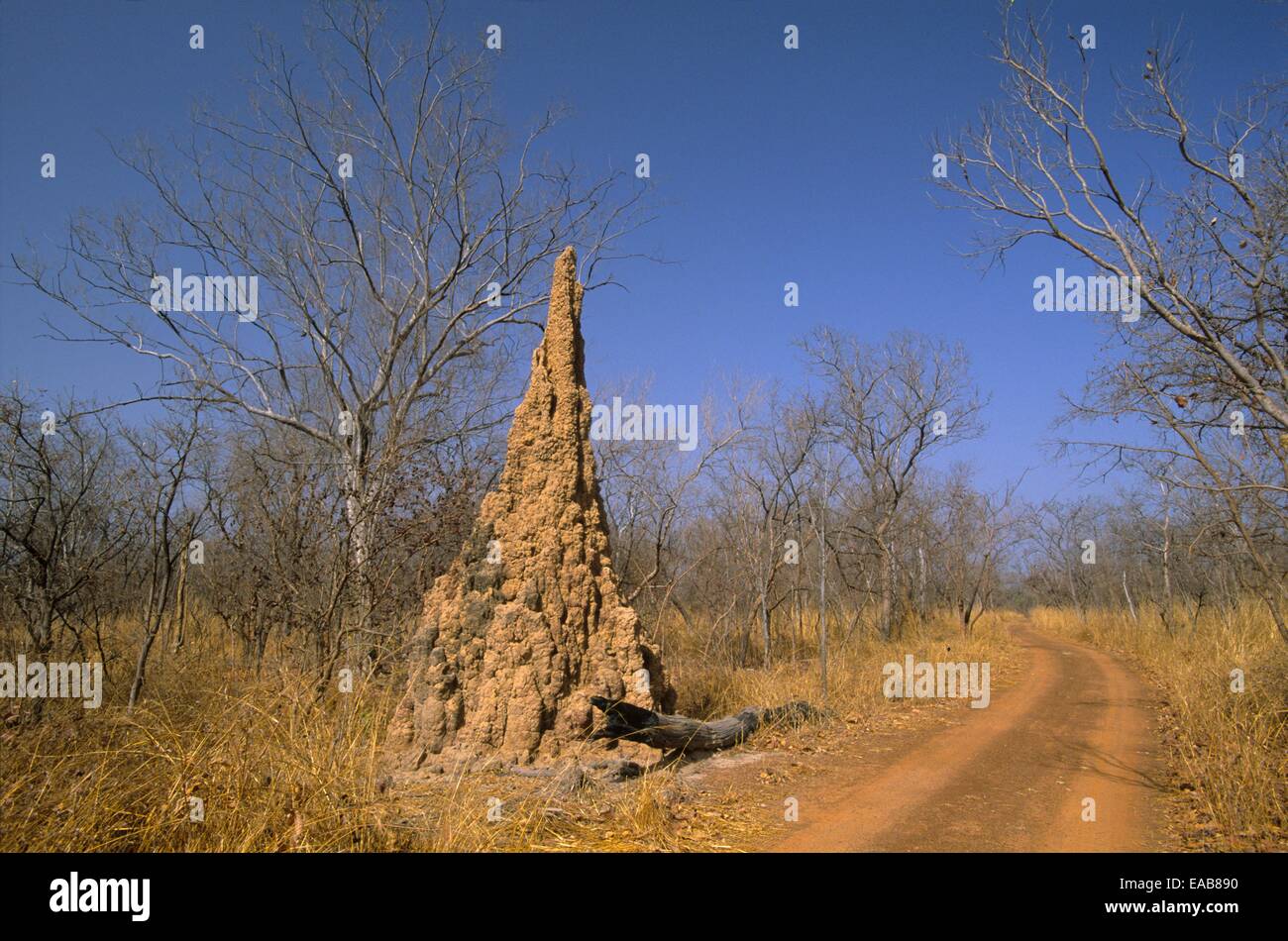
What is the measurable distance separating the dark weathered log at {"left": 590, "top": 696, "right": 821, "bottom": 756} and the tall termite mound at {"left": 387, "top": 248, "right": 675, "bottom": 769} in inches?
10.3

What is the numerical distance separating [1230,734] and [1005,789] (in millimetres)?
2035

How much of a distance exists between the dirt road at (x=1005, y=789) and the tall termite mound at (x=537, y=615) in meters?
2.08

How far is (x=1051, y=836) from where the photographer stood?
523 cm

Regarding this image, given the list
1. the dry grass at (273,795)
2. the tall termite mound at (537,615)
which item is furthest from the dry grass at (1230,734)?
the tall termite mound at (537,615)

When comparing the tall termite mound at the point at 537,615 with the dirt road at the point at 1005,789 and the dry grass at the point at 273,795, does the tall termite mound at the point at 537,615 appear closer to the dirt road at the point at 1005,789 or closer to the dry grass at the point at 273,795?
the dry grass at the point at 273,795

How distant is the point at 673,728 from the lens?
22.4 feet

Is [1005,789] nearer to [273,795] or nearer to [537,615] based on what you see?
[537,615]

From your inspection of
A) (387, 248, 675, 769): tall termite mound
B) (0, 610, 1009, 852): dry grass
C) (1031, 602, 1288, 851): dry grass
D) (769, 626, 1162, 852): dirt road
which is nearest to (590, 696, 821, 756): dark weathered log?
(387, 248, 675, 769): tall termite mound

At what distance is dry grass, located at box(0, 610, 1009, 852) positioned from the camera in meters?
3.78

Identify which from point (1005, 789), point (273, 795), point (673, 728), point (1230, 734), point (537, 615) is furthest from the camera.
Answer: point (673, 728)

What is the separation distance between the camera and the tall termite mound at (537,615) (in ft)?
21.1

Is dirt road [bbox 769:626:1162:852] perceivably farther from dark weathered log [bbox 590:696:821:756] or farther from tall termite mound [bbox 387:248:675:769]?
tall termite mound [bbox 387:248:675:769]

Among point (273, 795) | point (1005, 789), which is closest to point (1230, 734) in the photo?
point (1005, 789)
